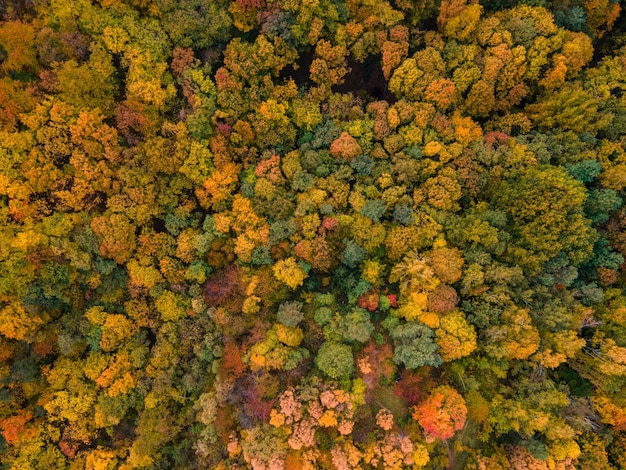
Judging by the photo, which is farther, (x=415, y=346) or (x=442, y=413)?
(x=415, y=346)

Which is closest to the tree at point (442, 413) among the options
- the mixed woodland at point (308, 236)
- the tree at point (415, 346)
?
the mixed woodland at point (308, 236)

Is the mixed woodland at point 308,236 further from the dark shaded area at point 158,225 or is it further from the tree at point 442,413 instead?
the dark shaded area at point 158,225

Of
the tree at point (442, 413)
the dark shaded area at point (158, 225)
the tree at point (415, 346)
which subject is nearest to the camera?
the tree at point (442, 413)

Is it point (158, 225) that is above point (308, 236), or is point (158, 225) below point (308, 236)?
above

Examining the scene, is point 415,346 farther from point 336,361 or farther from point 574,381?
point 574,381

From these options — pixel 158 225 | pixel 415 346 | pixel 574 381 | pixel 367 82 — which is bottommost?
pixel 574 381

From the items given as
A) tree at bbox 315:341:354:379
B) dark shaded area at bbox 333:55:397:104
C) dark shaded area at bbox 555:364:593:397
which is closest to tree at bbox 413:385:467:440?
tree at bbox 315:341:354:379

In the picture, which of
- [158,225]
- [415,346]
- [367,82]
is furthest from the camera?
[367,82]

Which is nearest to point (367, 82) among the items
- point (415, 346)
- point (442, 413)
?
point (415, 346)

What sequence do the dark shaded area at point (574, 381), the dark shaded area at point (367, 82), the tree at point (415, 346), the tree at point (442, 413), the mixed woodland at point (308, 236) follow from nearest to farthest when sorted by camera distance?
1. the tree at point (442, 413)
2. the tree at point (415, 346)
3. the mixed woodland at point (308, 236)
4. the dark shaded area at point (574, 381)
5. the dark shaded area at point (367, 82)

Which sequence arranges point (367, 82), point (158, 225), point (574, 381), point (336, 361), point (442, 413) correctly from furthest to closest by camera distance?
point (367, 82), point (158, 225), point (574, 381), point (336, 361), point (442, 413)

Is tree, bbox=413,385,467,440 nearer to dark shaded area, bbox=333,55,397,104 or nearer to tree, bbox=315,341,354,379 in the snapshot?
tree, bbox=315,341,354,379
